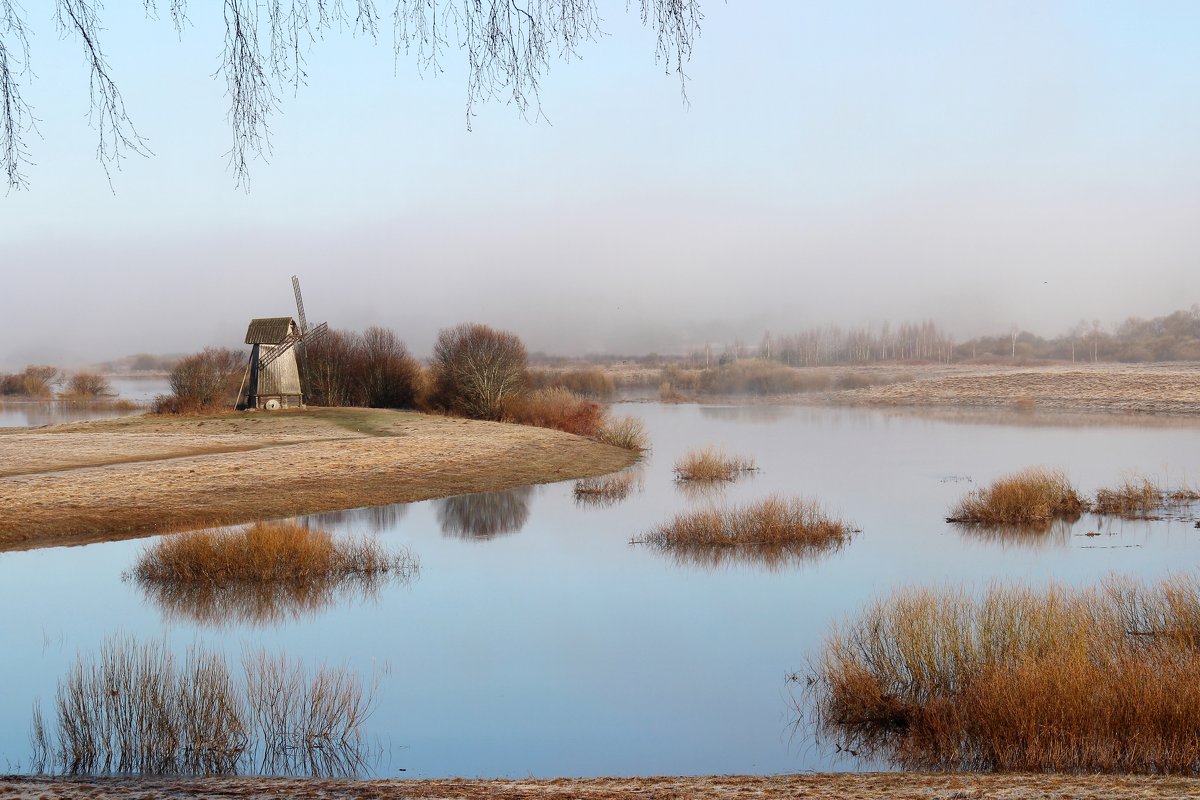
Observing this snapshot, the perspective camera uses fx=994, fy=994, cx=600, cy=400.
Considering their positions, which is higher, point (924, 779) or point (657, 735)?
point (924, 779)

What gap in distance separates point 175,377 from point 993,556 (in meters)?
44.3

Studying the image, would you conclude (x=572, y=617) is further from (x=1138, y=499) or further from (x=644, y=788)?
(x=1138, y=499)

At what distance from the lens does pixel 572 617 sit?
14.2 meters

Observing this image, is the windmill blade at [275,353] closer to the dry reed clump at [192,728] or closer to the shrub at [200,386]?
the shrub at [200,386]

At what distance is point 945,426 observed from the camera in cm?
5600

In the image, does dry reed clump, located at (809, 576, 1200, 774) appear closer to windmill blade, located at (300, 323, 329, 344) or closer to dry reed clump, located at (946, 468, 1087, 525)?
dry reed clump, located at (946, 468, 1087, 525)

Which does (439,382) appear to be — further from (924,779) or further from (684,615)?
(924,779)

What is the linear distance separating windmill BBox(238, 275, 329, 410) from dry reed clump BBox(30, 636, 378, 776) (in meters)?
39.7

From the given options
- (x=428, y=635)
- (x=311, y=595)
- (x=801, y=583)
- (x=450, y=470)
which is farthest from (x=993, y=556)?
(x=450, y=470)

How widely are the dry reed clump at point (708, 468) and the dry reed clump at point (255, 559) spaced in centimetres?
1559

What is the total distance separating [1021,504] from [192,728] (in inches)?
739

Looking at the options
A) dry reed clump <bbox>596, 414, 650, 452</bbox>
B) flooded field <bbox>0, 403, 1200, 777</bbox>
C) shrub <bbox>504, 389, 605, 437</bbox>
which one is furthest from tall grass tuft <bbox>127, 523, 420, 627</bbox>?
shrub <bbox>504, 389, 605, 437</bbox>

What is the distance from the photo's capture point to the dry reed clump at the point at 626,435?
42500 millimetres

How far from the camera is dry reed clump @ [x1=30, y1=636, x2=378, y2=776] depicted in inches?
320
